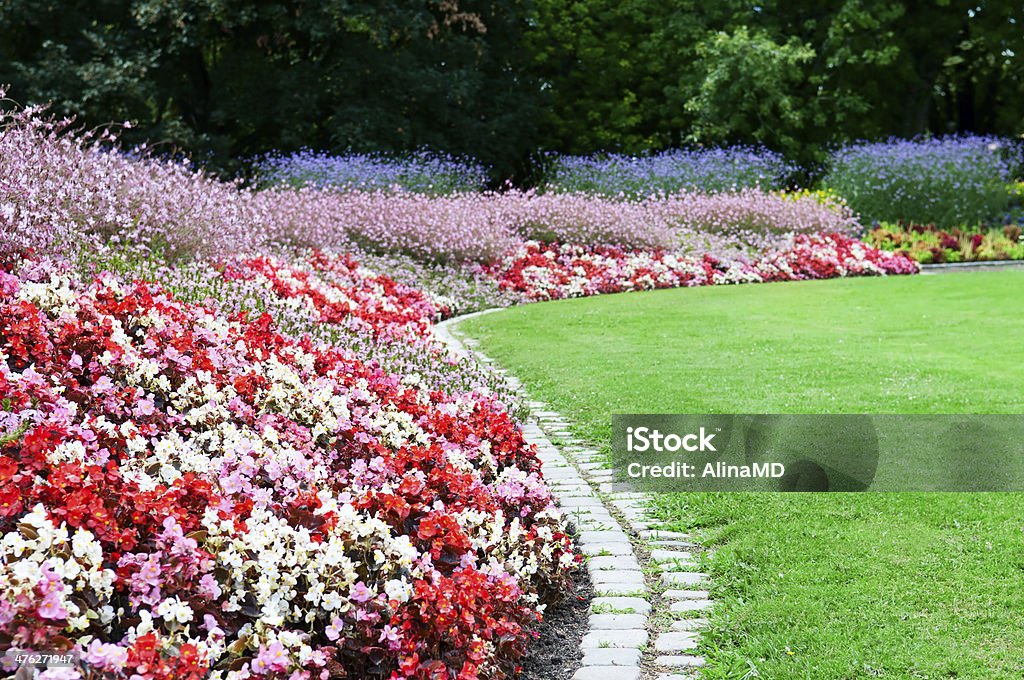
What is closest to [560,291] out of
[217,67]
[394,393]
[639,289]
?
[639,289]

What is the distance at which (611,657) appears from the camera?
10.6ft

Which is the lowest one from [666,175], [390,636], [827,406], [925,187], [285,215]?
[827,406]

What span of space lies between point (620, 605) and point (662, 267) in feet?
32.5

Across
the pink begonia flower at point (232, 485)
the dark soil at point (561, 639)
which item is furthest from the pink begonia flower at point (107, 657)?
the dark soil at point (561, 639)

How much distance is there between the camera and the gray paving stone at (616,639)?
330cm

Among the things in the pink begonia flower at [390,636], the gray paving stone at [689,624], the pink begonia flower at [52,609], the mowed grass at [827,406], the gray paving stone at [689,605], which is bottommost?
the gray paving stone at [689,624]

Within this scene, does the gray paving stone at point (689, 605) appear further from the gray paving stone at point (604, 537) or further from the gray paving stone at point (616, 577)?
the gray paving stone at point (604, 537)

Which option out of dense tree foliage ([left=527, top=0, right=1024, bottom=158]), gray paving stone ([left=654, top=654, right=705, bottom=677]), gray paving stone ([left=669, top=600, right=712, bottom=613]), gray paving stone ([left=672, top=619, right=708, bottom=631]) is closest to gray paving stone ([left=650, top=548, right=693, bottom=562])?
gray paving stone ([left=669, top=600, right=712, bottom=613])

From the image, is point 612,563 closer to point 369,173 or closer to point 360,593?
point 360,593

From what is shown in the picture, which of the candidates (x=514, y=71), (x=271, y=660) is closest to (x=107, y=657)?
(x=271, y=660)

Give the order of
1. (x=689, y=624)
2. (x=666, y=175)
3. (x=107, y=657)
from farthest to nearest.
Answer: (x=666, y=175) < (x=689, y=624) < (x=107, y=657)

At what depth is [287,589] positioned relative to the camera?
2.72m

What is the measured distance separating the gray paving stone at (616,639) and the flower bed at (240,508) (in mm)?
215

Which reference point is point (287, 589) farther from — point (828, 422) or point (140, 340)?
point (828, 422)
